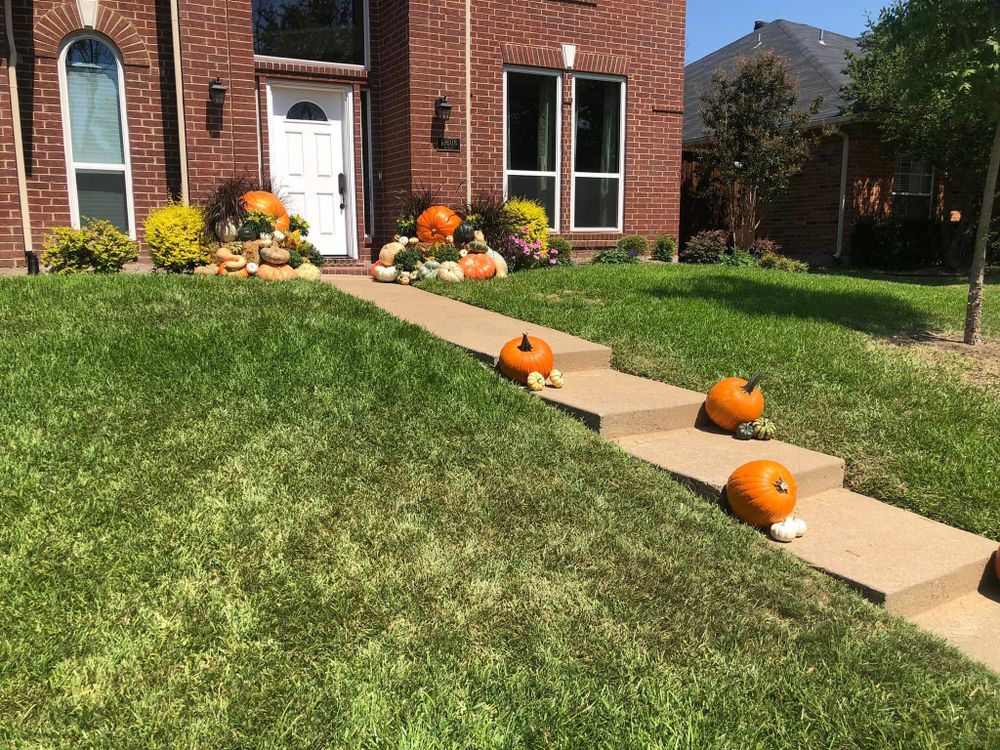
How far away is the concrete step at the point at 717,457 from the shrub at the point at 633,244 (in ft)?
26.2

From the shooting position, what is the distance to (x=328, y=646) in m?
2.48

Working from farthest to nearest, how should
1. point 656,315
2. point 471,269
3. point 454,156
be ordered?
point 454,156 → point 471,269 → point 656,315

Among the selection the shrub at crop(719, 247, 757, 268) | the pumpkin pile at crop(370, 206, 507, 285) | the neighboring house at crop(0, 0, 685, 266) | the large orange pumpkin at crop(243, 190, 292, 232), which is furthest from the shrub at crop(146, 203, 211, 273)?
the shrub at crop(719, 247, 757, 268)

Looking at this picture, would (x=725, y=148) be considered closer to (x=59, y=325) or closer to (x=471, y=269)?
(x=471, y=269)

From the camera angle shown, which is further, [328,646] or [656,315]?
[656,315]

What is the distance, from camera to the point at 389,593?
2744 mm

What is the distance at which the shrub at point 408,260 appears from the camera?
902cm

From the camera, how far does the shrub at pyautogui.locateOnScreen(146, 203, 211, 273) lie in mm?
8000

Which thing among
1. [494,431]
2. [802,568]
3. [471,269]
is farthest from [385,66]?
[802,568]

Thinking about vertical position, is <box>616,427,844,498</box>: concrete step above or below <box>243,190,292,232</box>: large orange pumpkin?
below

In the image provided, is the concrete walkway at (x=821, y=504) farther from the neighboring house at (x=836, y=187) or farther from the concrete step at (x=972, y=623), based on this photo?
the neighboring house at (x=836, y=187)

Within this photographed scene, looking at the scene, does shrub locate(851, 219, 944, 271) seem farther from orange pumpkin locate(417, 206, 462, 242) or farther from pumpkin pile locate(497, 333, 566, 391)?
pumpkin pile locate(497, 333, 566, 391)

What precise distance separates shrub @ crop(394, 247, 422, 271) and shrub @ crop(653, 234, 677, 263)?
17.0 feet

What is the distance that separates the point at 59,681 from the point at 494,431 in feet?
7.60
